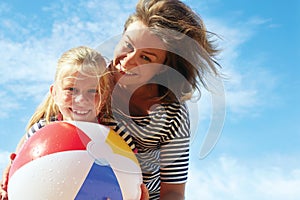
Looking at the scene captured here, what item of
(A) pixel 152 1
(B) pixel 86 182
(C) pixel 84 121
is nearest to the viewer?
(B) pixel 86 182

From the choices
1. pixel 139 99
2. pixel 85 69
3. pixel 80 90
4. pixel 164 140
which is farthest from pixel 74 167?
pixel 164 140

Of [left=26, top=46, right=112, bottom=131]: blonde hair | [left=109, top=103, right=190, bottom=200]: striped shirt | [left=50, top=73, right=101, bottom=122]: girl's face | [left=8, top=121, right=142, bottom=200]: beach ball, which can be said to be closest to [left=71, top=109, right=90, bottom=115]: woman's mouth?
[left=50, top=73, right=101, bottom=122]: girl's face

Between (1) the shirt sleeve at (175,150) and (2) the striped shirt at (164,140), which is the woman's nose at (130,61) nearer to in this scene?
(2) the striped shirt at (164,140)

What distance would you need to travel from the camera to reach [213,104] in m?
4.77

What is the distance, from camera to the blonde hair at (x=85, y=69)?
415 centimetres

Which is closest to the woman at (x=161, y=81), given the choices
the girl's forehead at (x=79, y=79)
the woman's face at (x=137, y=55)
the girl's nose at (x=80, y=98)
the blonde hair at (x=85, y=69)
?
the woman's face at (x=137, y=55)

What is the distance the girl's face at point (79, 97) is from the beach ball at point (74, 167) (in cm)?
31

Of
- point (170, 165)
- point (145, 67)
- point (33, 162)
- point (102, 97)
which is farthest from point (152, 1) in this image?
point (33, 162)

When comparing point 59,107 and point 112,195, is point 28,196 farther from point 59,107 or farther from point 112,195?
point 59,107

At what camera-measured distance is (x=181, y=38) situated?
448 cm

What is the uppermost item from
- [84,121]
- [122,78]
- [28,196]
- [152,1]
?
[152,1]

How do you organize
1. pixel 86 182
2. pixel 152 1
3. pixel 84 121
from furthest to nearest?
pixel 152 1
pixel 84 121
pixel 86 182

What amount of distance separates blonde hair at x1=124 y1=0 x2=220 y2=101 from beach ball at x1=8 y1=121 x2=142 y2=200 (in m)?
1.05

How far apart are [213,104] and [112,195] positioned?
5.38 ft
